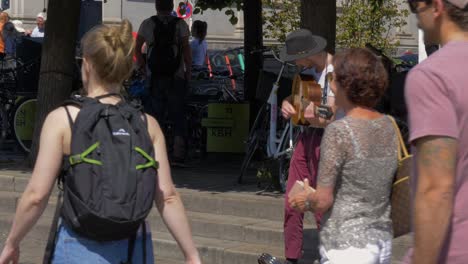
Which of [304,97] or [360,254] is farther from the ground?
[304,97]

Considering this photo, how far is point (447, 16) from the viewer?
3.10 m

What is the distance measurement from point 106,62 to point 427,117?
1.52 meters

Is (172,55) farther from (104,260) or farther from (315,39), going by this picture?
(104,260)

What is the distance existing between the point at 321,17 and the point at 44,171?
237 inches

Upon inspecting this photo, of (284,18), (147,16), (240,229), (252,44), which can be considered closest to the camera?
(240,229)

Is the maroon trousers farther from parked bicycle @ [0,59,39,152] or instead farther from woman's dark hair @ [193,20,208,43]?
woman's dark hair @ [193,20,208,43]

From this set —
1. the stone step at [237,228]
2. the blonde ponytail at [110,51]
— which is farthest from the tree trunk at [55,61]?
the blonde ponytail at [110,51]

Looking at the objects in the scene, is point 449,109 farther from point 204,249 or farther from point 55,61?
point 55,61

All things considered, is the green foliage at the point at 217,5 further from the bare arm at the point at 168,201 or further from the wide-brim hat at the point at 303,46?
the bare arm at the point at 168,201

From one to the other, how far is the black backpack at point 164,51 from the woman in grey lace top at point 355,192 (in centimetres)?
710

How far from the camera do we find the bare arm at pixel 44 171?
155 inches

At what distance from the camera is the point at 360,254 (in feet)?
14.6

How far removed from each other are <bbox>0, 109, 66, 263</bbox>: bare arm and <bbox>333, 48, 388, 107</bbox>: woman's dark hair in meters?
1.39

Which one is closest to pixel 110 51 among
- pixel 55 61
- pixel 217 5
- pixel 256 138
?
pixel 256 138
